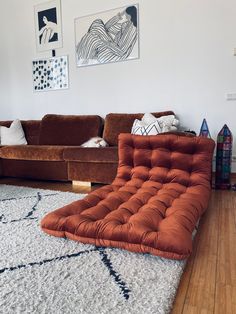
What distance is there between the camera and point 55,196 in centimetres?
245

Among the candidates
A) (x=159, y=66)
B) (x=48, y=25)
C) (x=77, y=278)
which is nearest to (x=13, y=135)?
(x=48, y=25)

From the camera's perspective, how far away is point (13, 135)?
3654 millimetres

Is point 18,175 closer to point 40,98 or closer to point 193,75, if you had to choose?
point 40,98

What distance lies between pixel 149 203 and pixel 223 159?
1427mm

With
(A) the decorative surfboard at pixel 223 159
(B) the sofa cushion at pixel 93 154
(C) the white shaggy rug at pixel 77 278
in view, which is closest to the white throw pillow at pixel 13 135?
(B) the sofa cushion at pixel 93 154

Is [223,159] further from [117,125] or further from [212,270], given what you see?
[212,270]

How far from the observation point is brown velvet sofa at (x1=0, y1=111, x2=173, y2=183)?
2.75 m

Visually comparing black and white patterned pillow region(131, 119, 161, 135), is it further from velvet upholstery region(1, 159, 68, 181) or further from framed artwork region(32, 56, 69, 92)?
framed artwork region(32, 56, 69, 92)

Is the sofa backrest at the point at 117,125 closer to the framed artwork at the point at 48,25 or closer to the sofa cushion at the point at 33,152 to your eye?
the sofa cushion at the point at 33,152

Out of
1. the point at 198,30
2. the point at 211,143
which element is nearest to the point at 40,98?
the point at 198,30

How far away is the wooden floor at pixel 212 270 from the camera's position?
102 centimetres

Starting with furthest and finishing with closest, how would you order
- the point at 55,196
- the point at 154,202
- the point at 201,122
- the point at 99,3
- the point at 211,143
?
the point at 99,3, the point at 201,122, the point at 55,196, the point at 211,143, the point at 154,202

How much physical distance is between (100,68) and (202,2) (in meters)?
1.48

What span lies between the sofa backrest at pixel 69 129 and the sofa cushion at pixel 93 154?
626 mm
